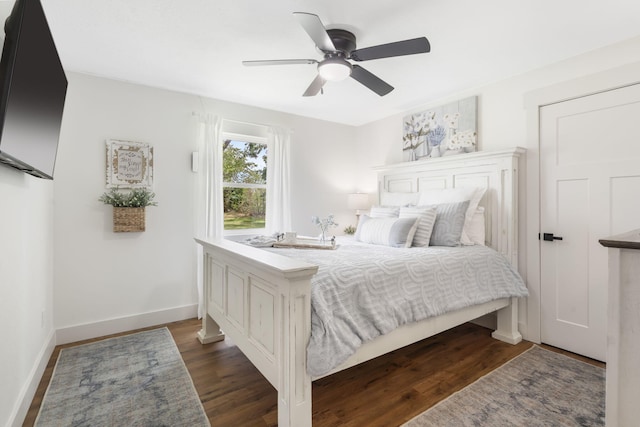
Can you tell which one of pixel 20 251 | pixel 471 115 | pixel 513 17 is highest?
pixel 513 17

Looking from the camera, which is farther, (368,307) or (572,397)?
(572,397)

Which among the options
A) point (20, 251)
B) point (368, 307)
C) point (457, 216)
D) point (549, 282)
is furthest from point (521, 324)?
point (20, 251)

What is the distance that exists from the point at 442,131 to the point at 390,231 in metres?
1.47

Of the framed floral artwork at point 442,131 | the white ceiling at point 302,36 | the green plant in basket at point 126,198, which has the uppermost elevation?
the white ceiling at point 302,36

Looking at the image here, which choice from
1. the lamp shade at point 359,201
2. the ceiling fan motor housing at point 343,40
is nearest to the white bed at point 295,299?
the lamp shade at point 359,201

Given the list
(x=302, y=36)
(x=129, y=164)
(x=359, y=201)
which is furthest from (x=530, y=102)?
(x=129, y=164)

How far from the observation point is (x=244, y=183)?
12.5ft

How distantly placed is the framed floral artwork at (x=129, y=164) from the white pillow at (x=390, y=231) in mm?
2251

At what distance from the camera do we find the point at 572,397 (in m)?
1.87

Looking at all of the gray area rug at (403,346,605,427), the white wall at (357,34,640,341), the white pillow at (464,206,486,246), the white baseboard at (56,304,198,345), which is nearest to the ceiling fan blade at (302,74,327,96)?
the white wall at (357,34,640,341)

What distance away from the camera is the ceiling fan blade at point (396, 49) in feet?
5.96

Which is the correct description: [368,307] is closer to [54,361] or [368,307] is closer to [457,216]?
[457,216]

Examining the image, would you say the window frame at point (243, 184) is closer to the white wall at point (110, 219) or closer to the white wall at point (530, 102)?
the white wall at point (110, 219)

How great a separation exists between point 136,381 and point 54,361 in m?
0.86
